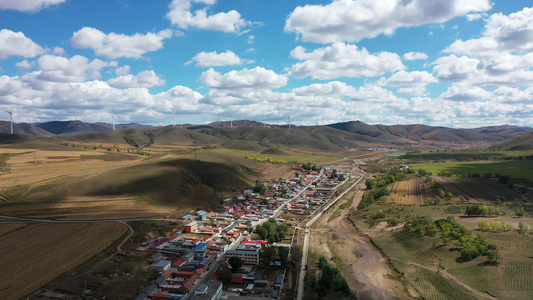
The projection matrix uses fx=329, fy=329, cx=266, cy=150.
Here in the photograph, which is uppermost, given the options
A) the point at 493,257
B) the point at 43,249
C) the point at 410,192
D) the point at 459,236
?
the point at 410,192

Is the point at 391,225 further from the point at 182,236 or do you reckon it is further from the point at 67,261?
the point at 67,261

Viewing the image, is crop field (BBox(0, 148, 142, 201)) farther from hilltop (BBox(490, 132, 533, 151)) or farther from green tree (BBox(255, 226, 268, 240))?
hilltop (BBox(490, 132, 533, 151))

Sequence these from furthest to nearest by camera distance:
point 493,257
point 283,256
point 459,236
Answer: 1. point 459,236
2. point 283,256
3. point 493,257

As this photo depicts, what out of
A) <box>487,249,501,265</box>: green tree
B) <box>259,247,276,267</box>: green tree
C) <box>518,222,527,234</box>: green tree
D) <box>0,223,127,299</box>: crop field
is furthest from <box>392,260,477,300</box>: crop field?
<box>0,223,127,299</box>: crop field

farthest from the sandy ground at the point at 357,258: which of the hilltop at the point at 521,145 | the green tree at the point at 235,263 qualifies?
the hilltop at the point at 521,145

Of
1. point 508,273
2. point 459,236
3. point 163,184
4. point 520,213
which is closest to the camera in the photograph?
point 508,273

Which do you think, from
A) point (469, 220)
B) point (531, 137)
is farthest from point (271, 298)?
point (531, 137)

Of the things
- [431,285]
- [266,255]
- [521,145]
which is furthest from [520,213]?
[521,145]

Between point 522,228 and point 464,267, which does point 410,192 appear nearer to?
point 522,228
